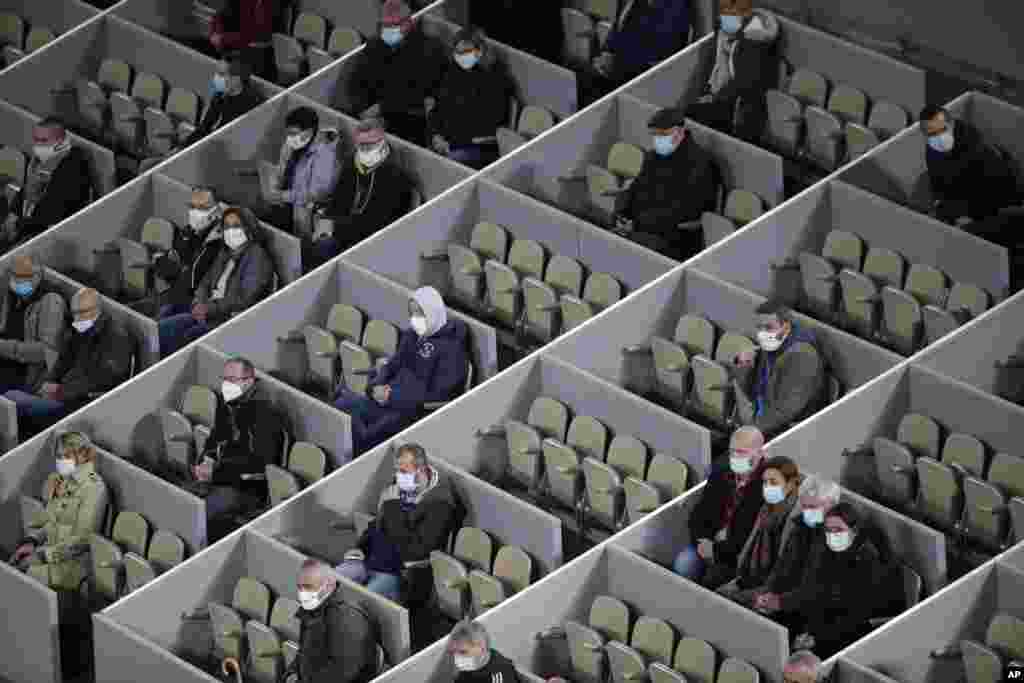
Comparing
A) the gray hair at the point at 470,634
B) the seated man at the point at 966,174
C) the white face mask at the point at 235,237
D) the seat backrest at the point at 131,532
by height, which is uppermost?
the seated man at the point at 966,174

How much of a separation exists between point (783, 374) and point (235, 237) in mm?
3857

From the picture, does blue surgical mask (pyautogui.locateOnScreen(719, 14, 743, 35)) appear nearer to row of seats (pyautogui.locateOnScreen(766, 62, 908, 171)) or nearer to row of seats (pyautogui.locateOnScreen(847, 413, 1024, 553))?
row of seats (pyautogui.locateOnScreen(766, 62, 908, 171))

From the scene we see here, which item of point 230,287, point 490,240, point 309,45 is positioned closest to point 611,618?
point 490,240

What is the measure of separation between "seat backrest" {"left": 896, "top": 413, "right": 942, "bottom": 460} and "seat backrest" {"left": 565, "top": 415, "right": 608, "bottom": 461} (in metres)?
1.74

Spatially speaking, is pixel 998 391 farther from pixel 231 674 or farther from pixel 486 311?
pixel 231 674

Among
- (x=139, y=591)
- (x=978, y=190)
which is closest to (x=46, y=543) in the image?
(x=139, y=591)

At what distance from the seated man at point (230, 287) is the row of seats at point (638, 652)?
4005 mm

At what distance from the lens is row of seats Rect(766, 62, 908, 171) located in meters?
20.6

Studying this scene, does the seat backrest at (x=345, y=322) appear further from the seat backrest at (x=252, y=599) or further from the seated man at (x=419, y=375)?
the seat backrest at (x=252, y=599)

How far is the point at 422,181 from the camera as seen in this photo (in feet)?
68.8

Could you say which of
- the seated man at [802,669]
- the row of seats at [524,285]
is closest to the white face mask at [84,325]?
the row of seats at [524,285]

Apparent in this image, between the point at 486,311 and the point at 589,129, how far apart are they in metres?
1.59

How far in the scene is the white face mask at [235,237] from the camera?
20.2 meters

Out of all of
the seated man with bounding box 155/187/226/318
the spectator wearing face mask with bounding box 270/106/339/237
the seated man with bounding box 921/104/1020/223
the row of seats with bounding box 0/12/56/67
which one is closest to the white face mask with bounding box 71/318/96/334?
the seated man with bounding box 155/187/226/318
